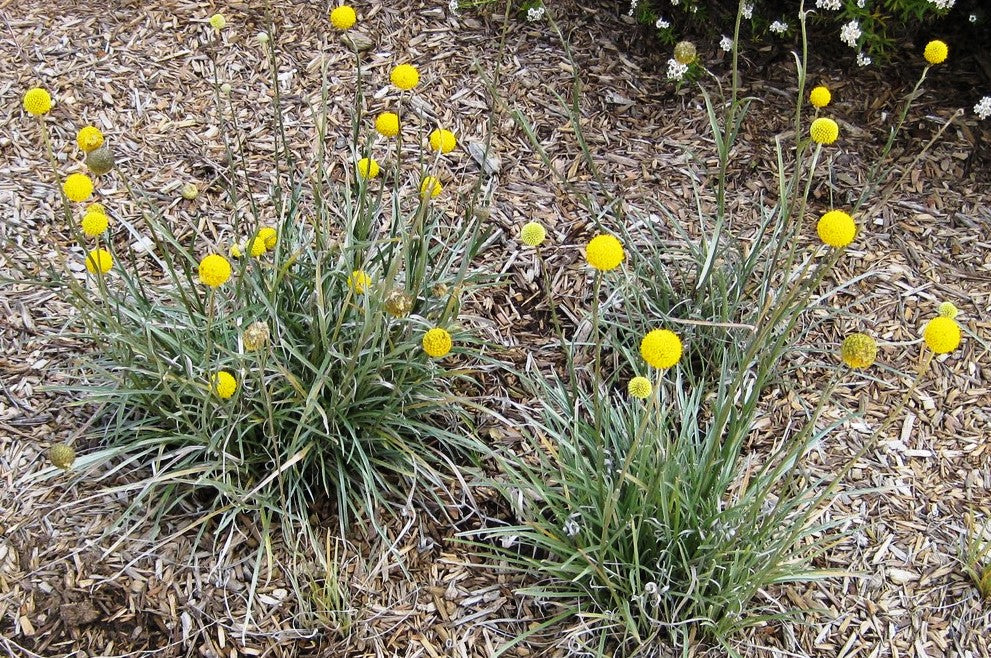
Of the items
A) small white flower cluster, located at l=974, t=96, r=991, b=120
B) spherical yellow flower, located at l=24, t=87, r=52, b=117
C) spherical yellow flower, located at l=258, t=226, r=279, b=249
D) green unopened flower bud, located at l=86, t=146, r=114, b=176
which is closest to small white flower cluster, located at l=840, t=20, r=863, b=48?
small white flower cluster, located at l=974, t=96, r=991, b=120

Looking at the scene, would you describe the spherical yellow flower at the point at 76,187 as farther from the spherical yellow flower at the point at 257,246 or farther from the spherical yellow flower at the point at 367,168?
the spherical yellow flower at the point at 367,168

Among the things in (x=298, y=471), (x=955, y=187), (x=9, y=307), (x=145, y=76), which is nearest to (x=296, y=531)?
(x=298, y=471)

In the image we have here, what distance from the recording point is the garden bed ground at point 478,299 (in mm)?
2555

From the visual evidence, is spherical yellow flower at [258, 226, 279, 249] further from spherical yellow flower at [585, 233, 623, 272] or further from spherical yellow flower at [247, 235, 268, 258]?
spherical yellow flower at [585, 233, 623, 272]

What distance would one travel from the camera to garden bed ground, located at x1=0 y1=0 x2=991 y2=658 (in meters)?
2.55

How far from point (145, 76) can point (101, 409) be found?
1881 mm

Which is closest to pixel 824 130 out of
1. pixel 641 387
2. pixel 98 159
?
pixel 641 387

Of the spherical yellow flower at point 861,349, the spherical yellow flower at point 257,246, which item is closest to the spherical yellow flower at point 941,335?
the spherical yellow flower at point 861,349

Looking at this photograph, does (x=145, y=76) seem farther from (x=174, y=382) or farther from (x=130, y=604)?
(x=130, y=604)

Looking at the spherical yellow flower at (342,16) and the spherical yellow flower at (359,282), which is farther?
the spherical yellow flower at (342,16)

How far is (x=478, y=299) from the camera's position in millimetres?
3322

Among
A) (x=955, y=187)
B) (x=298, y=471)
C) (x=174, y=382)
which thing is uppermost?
(x=955, y=187)

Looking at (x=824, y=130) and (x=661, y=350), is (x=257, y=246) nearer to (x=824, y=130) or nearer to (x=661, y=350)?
(x=661, y=350)

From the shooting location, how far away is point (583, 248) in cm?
350
